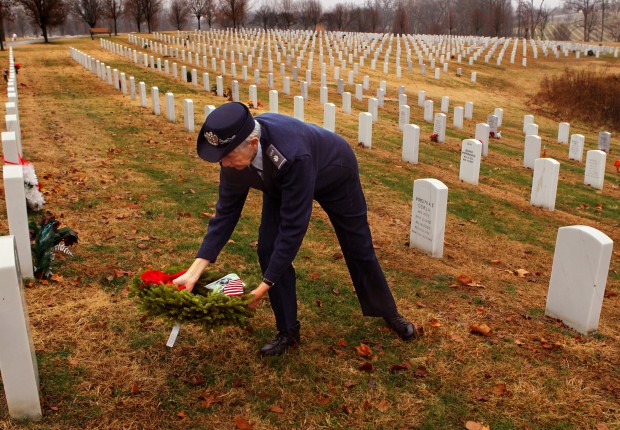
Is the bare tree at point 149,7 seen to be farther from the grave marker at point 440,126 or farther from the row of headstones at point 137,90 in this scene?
the grave marker at point 440,126

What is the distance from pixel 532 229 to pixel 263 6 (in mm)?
83387

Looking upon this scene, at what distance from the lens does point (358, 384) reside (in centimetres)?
399

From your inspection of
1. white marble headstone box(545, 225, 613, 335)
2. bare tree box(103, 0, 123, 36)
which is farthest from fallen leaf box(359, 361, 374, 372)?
bare tree box(103, 0, 123, 36)

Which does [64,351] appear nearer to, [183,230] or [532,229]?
[183,230]

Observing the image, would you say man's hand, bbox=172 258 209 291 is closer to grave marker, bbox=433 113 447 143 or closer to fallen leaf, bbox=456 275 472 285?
fallen leaf, bbox=456 275 472 285

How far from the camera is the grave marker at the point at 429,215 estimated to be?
262 inches

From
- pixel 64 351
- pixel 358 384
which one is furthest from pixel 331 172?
pixel 64 351

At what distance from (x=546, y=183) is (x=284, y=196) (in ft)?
25.1

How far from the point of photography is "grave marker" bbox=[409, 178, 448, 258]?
262 inches

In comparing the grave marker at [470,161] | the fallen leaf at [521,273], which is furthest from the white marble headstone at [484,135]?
the fallen leaf at [521,273]

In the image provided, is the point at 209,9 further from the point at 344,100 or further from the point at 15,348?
the point at 15,348

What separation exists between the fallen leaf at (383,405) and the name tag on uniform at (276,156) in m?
1.71

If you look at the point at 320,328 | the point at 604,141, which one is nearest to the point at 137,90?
the point at 604,141

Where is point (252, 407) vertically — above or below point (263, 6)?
below
